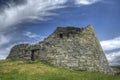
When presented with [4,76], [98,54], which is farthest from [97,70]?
[4,76]

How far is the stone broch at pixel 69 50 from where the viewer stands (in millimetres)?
48250

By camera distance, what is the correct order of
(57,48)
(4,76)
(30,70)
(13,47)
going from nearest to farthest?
1. (4,76)
2. (30,70)
3. (57,48)
4. (13,47)

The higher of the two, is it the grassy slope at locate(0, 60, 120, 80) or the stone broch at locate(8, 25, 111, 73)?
the stone broch at locate(8, 25, 111, 73)

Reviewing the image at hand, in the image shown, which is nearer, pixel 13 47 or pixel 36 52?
pixel 36 52

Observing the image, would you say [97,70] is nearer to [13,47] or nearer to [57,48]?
[57,48]

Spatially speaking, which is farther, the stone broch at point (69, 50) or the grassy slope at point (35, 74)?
the stone broch at point (69, 50)

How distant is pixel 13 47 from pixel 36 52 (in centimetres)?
837

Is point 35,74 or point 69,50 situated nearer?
point 35,74

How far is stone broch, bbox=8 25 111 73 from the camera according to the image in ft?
158

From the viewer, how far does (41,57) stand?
48.9 meters

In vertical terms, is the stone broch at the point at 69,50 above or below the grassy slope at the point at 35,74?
above

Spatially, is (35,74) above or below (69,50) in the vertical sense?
below

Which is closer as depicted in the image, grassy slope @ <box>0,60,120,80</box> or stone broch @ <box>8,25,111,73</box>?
grassy slope @ <box>0,60,120,80</box>

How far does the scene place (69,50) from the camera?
160 ft
